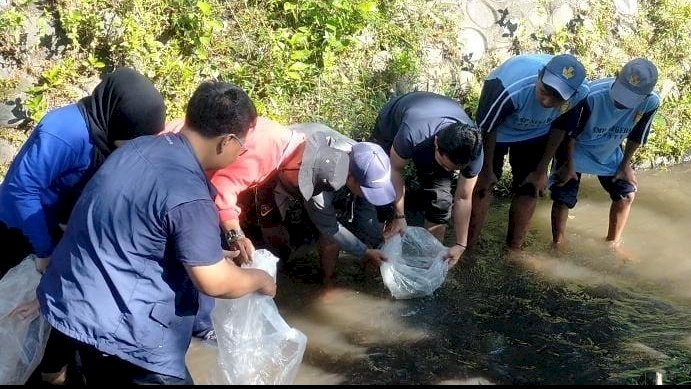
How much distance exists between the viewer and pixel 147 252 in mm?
2303

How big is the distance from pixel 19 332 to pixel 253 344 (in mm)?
972

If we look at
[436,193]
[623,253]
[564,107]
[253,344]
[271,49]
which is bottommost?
[623,253]

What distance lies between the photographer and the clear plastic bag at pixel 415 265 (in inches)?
167

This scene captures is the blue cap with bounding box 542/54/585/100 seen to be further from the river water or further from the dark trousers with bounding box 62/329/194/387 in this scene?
the dark trousers with bounding box 62/329/194/387

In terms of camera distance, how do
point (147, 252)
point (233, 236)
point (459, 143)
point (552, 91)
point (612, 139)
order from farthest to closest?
point (612, 139) < point (552, 91) < point (459, 143) < point (233, 236) < point (147, 252)

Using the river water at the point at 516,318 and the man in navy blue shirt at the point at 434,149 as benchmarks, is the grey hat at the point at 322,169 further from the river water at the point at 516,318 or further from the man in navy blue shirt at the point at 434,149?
the river water at the point at 516,318

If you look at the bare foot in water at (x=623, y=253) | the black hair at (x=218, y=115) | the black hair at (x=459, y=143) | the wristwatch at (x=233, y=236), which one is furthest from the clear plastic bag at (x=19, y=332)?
the bare foot in water at (x=623, y=253)

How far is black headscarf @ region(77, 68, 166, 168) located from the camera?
9.41 feet

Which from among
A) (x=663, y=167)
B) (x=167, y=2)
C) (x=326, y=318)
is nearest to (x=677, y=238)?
(x=663, y=167)

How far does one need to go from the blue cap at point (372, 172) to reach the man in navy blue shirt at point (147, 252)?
118cm

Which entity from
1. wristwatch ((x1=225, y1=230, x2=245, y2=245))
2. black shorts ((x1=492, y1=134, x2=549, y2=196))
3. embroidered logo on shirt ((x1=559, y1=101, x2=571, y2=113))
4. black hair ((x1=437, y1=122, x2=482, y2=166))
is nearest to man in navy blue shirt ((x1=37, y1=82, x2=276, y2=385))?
wristwatch ((x1=225, y1=230, x2=245, y2=245))

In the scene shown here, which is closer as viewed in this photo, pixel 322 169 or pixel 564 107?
pixel 322 169

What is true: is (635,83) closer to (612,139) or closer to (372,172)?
(612,139)

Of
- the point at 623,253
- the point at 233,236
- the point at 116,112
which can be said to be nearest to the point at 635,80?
the point at 623,253
